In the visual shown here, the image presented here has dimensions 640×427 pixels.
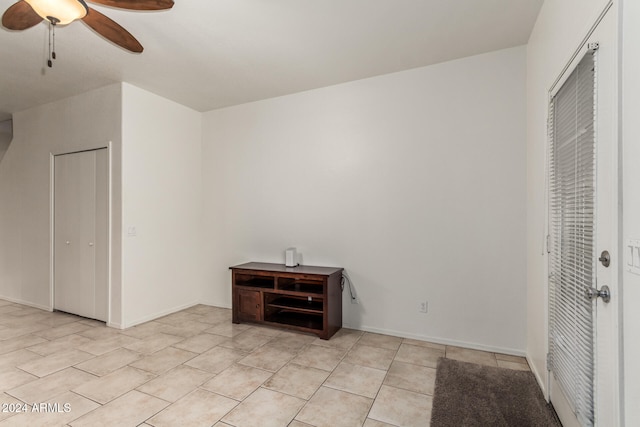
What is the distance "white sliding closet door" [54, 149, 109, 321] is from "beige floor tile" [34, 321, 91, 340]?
18 cm

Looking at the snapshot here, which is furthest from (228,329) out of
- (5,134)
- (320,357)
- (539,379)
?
(5,134)

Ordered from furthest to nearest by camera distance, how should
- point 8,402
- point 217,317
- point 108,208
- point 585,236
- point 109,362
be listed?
1. point 217,317
2. point 108,208
3. point 109,362
4. point 8,402
5. point 585,236

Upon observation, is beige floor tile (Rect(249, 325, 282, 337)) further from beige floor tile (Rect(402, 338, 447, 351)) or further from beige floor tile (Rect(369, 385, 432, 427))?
beige floor tile (Rect(369, 385, 432, 427))

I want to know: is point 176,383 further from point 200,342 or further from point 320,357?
point 320,357

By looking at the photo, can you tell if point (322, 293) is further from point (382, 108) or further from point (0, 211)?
point (0, 211)

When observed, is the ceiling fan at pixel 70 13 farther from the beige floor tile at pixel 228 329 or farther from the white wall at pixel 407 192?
the beige floor tile at pixel 228 329

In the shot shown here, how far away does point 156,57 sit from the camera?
3043 millimetres

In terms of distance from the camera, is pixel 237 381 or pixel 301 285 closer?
pixel 237 381

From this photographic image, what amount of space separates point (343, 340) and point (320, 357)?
1.48ft

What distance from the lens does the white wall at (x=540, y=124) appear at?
1814 mm

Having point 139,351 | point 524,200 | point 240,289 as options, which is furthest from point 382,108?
point 139,351

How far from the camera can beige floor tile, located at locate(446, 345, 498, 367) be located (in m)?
2.77

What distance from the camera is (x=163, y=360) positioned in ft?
9.35

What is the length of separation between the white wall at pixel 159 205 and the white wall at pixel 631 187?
4.24 meters
